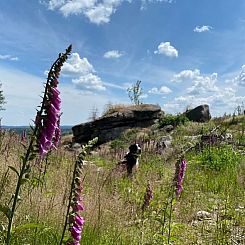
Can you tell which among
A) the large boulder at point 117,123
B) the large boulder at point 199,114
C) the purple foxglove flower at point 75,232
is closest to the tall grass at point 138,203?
the purple foxglove flower at point 75,232

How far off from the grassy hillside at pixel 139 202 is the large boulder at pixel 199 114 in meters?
12.7

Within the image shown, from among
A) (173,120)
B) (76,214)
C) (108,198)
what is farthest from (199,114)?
(76,214)

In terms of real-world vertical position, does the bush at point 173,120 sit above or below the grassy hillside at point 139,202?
above

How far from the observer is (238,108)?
25125 millimetres

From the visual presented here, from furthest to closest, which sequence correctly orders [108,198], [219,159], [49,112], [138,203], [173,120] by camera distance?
[173,120], [219,159], [138,203], [108,198], [49,112]

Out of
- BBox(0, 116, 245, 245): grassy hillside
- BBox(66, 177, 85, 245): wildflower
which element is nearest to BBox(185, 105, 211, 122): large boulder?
BBox(0, 116, 245, 245): grassy hillside

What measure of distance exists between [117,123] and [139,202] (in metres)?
18.2

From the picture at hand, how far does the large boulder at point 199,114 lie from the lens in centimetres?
2606

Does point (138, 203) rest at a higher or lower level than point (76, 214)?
lower

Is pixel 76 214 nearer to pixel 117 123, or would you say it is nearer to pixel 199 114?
pixel 117 123

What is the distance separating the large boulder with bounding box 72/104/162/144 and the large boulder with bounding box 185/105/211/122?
2250 millimetres

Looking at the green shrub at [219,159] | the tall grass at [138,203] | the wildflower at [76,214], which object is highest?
the green shrub at [219,159]

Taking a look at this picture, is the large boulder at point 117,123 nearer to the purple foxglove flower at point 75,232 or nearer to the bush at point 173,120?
the bush at point 173,120

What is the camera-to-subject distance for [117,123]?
2542 centimetres
